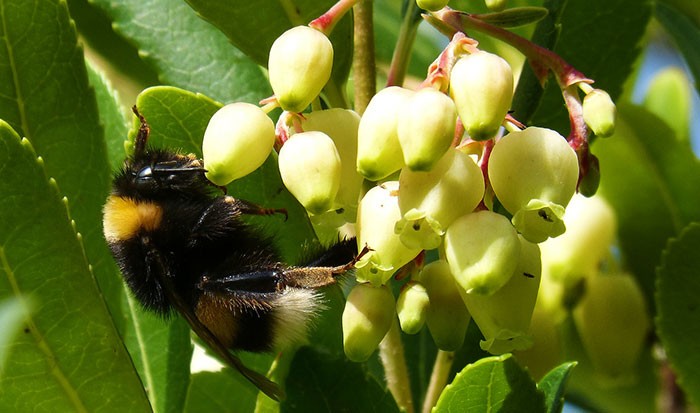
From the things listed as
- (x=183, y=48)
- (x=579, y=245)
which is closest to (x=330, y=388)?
(x=183, y=48)

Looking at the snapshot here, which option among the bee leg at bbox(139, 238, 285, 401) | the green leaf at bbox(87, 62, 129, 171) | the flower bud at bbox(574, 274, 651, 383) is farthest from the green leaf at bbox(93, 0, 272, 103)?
the flower bud at bbox(574, 274, 651, 383)

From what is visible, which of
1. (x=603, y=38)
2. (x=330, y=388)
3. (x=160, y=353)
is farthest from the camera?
(x=603, y=38)

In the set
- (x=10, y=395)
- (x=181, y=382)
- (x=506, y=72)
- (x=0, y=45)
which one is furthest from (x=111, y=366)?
(x=506, y=72)

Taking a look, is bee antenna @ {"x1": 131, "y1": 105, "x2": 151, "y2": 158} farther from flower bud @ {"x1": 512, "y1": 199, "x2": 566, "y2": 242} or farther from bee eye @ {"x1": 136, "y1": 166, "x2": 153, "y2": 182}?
flower bud @ {"x1": 512, "y1": 199, "x2": 566, "y2": 242}

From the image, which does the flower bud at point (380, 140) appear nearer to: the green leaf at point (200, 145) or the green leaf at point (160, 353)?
the green leaf at point (200, 145)

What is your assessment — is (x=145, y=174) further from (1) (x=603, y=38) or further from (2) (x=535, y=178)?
(1) (x=603, y=38)

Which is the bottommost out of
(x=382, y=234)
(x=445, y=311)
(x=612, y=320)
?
(x=612, y=320)

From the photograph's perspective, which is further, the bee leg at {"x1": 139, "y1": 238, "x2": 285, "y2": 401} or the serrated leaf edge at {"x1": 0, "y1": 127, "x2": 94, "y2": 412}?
the bee leg at {"x1": 139, "y1": 238, "x2": 285, "y2": 401}
